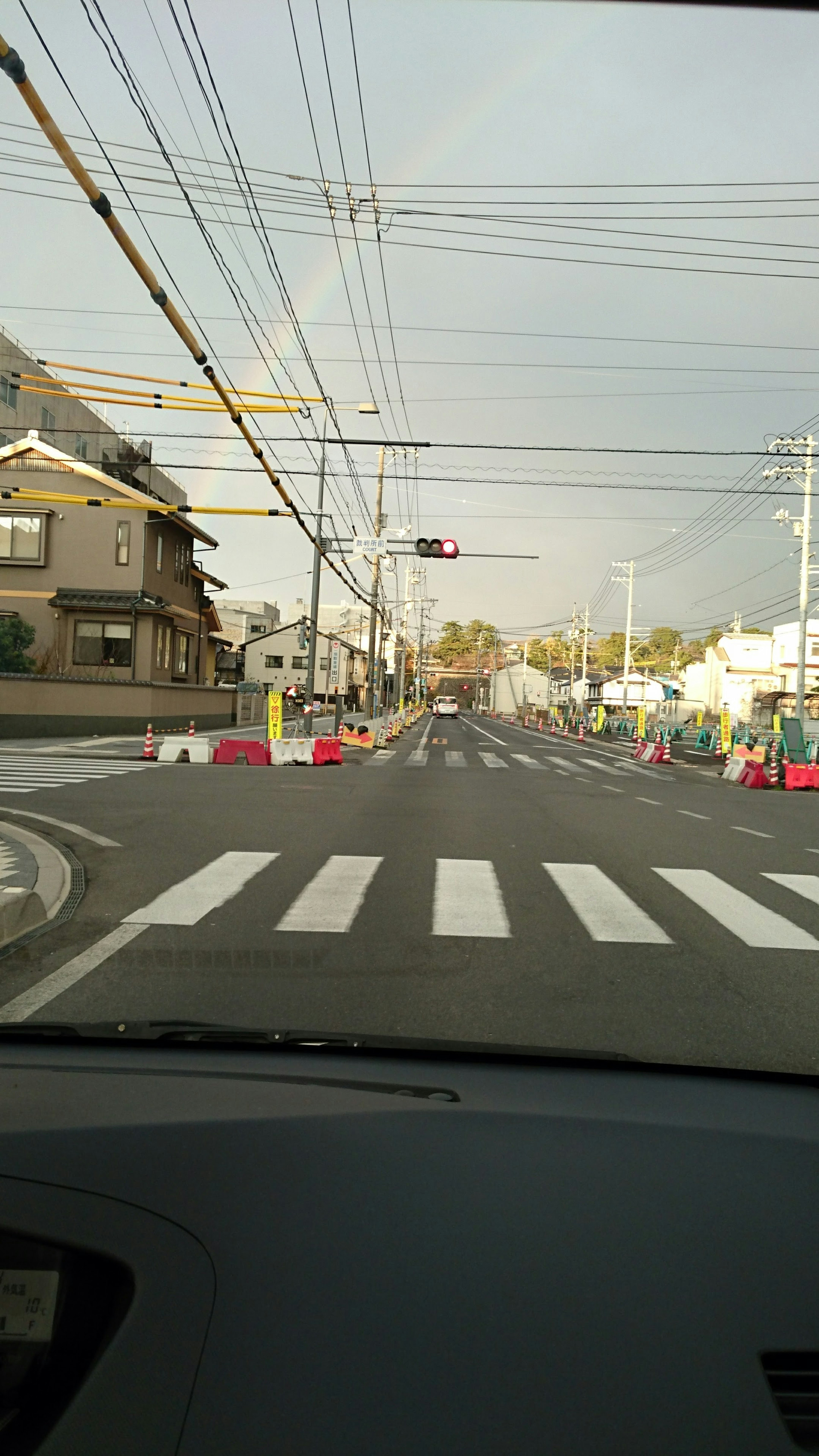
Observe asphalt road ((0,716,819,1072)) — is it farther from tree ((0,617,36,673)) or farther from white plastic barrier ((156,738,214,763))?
tree ((0,617,36,673))

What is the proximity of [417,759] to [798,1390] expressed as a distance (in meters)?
32.2

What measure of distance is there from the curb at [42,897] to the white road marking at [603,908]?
4.39m

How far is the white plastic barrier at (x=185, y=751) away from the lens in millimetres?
26656

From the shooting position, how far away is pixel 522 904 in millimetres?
9250

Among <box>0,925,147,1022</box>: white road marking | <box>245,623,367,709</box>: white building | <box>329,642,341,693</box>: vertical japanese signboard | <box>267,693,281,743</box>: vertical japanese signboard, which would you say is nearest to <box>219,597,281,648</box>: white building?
<box>245,623,367,709</box>: white building

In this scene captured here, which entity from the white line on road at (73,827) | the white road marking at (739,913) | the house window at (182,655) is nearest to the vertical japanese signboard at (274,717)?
the white line on road at (73,827)

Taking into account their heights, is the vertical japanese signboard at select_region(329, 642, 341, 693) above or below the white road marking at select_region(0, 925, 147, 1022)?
above

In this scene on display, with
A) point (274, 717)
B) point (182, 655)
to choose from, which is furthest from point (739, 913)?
point (182, 655)

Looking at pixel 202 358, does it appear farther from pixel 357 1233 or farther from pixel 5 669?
pixel 5 669

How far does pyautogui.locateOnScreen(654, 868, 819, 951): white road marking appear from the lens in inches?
319

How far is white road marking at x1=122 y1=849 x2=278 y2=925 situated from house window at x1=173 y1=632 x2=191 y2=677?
116 ft

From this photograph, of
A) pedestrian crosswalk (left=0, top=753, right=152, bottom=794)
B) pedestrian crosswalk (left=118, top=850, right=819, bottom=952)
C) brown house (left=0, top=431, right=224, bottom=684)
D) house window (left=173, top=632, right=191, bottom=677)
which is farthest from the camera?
house window (left=173, top=632, right=191, bottom=677)

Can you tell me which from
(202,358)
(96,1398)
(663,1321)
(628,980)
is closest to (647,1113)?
(663,1321)

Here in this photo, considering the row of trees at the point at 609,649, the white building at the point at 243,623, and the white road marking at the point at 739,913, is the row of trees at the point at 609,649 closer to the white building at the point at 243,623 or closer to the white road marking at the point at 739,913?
the white building at the point at 243,623
